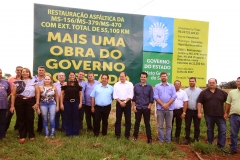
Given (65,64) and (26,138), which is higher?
(65,64)

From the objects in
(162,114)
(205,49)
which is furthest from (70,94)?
(205,49)

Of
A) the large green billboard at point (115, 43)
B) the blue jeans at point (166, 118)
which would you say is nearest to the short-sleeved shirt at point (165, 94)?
the blue jeans at point (166, 118)

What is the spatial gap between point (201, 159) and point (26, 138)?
4.14m

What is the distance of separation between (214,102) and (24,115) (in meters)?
4.61

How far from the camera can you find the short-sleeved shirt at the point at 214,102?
20.0ft

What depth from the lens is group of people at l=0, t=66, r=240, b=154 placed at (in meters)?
5.91

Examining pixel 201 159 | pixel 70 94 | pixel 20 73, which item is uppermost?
pixel 20 73

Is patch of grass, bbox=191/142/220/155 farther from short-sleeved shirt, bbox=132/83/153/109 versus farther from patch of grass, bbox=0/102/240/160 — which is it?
short-sleeved shirt, bbox=132/83/153/109

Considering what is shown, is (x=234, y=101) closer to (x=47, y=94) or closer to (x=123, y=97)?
(x=123, y=97)

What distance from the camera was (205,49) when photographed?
8656mm

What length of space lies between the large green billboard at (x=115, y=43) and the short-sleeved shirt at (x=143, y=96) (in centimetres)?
166

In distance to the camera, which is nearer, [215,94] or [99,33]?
[215,94]

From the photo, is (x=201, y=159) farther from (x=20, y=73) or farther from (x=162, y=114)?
Answer: (x=20, y=73)

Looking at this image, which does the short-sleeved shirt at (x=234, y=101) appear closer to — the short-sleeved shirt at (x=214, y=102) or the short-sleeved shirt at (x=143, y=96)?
the short-sleeved shirt at (x=214, y=102)
